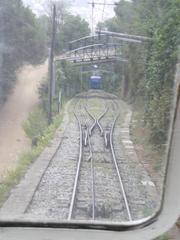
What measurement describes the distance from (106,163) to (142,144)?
0.62 ft

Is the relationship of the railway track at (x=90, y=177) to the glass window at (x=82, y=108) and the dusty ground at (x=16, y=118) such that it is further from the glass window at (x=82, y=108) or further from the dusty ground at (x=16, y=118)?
the dusty ground at (x=16, y=118)

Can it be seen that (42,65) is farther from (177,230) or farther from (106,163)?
(177,230)

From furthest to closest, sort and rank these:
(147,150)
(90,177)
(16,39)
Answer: (147,150) → (90,177) → (16,39)

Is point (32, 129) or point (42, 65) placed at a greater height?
point (42, 65)

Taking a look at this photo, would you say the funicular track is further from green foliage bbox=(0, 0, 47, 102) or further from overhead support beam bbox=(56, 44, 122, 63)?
green foliage bbox=(0, 0, 47, 102)

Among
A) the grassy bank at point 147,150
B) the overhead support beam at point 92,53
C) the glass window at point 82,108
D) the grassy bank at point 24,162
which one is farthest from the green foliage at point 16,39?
the grassy bank at point 147,150

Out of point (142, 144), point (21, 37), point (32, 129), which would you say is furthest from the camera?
point (142, 144)

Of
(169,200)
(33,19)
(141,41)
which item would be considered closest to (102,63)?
(141,41)

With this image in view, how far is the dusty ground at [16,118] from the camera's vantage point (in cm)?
162

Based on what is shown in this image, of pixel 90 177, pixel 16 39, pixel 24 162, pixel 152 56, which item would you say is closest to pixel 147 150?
pixel 90 177

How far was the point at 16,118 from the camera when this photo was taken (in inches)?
64.6

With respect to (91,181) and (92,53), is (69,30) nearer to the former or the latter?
(92,53)

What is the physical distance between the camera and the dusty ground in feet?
5.33

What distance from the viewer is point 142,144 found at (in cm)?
180
